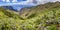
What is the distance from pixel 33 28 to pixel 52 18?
0.56 m

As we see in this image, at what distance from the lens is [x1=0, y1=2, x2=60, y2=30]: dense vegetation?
3.96m

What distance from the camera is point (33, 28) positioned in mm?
3979

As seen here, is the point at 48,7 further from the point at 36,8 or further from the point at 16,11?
the point at 16,11

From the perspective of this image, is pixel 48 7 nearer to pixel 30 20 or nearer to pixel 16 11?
pixel 30 20

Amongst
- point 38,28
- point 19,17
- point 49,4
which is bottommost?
point 38,28

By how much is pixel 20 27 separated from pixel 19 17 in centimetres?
27

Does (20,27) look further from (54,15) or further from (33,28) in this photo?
(54,15)

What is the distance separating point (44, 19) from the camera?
13.2ft

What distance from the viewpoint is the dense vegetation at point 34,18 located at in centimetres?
396

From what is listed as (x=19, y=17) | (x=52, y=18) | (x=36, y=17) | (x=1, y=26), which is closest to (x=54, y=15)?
(x=52, y=18)

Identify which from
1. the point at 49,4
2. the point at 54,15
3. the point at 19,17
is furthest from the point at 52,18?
the point at 19,17

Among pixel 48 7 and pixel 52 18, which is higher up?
pixel 48 7

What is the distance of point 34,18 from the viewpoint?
160 inches

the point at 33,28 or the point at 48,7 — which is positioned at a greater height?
the point at 48,7
